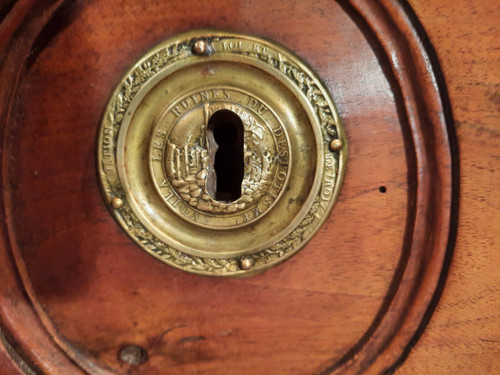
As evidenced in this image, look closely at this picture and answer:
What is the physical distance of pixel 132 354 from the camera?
547 millimetres

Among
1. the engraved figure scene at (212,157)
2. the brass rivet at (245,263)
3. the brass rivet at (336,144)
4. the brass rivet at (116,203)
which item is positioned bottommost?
the brass rivet at (245,263)

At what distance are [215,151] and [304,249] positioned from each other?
157 mm

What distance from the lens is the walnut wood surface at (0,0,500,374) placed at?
0.50m

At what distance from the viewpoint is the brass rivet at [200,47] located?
498 mm

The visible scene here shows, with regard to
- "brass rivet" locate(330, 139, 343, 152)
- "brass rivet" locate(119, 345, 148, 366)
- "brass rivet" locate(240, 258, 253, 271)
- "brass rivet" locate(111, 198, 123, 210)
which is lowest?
"brass rivet" locate(119, 345, 148, 366)

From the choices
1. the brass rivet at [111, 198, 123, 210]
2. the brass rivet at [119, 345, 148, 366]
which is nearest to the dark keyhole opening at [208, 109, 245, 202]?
the brass rivet at [111, 198, 123, 210]

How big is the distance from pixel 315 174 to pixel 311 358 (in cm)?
23

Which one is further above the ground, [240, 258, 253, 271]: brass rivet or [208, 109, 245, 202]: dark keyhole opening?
[208, 109, 245, 202]: dark keyhole opening

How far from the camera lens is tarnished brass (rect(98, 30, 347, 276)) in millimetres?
507

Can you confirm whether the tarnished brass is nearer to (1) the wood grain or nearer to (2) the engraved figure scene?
(2) the engraved figure scene

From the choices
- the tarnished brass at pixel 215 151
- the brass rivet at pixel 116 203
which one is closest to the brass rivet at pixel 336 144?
the tarnished brass at pixel 215 151

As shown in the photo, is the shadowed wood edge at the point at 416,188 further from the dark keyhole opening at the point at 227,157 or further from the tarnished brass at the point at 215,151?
the dark keyhole opening at the point at 227,157

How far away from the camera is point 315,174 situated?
522mm

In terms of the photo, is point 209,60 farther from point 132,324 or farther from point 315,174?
point 132,324
